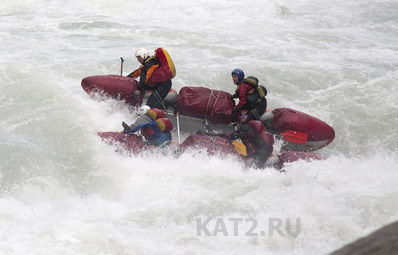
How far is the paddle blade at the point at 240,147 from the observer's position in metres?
5.98

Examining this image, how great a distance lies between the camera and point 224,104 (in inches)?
270

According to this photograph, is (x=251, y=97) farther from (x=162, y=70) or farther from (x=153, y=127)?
(x=153, y=127)

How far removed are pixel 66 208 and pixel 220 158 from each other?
6.91ft

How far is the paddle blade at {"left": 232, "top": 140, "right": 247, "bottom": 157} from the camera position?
598cm

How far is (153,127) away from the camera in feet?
19.9

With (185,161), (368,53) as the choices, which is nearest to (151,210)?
(185,161)

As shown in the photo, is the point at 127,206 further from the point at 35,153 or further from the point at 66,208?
the point at 35,153

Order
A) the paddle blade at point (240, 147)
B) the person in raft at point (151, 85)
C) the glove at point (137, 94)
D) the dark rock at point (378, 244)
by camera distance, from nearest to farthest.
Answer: the dark rock at point (378, 244) < the paddle blade at point (240, 147) < the person in raft at point (151, 85) < the glove at point (137, 94)

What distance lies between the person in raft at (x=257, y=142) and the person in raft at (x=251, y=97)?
608 mm

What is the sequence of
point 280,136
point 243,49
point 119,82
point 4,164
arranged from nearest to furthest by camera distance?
1. point 4,164
2. point 280,136
3. point 119,82
4. point 243,49

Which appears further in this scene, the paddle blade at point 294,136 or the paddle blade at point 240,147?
the paddle blade at point 294,136

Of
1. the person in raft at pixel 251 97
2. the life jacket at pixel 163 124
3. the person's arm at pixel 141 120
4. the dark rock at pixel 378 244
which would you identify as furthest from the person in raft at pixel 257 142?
the dark rock at pixel 378 244

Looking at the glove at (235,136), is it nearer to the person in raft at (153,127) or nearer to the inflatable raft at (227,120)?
the inflatable raft at (227,120)

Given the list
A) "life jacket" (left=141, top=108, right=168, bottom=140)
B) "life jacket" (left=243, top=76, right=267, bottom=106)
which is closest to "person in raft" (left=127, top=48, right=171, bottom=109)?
"life jacket" (left=141, top=108, right=168, bottom=140)
